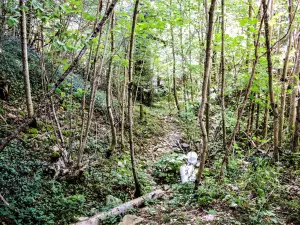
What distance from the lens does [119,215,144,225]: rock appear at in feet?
11.7

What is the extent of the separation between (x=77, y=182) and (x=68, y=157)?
54cm

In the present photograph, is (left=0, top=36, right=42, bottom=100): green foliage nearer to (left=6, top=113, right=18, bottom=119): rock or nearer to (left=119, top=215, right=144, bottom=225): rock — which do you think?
(left=6, top=113, right=18, bottom=119): rock

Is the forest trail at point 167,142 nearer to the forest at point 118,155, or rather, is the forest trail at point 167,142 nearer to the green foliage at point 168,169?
the forest at point 118,155

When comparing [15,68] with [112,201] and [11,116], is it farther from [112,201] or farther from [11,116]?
[112,201]

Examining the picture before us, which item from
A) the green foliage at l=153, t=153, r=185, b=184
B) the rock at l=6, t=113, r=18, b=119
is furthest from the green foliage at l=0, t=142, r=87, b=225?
the green foliage at l=153, t=153, r=185, b=184

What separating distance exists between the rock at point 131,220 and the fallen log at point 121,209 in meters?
0.29

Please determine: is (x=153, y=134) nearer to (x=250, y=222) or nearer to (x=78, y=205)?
(x=78, y=205)

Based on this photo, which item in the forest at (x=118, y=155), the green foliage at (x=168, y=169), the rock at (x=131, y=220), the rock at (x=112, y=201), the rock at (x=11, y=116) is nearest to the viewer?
the forest at (x=118, y=155)

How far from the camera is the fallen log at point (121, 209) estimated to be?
3.64 metres

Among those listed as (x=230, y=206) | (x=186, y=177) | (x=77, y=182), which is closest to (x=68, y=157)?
(x=77, y=182)

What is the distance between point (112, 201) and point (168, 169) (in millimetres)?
2263

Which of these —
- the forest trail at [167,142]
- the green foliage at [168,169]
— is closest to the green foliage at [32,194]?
the green foliage at [168,169]

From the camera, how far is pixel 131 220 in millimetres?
3641

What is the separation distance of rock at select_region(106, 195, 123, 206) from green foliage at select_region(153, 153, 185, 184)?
1.75 m
